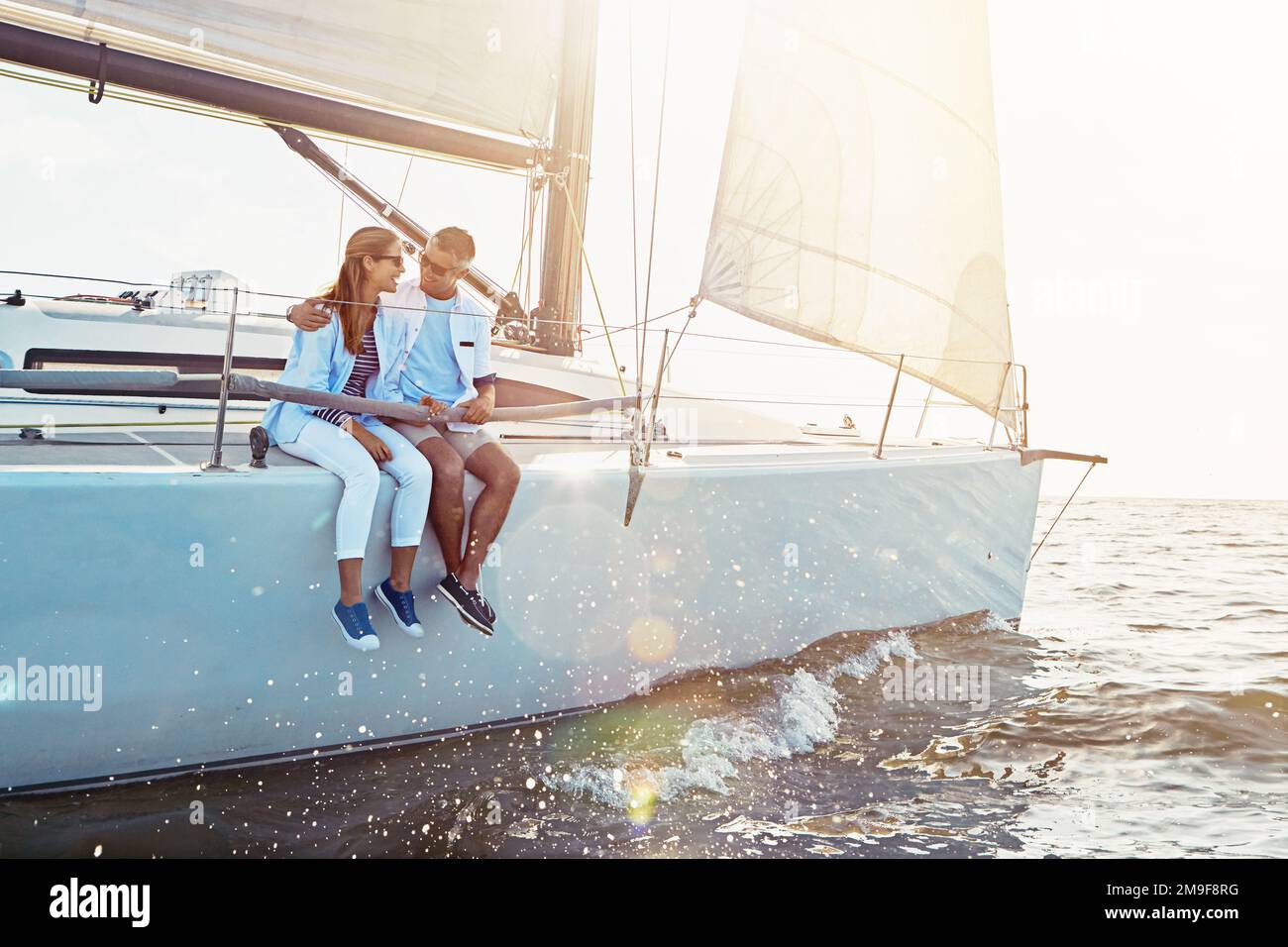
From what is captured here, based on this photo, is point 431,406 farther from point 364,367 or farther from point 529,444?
point 529,444

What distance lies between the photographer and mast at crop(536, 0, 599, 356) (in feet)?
16.5

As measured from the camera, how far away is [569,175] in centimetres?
514

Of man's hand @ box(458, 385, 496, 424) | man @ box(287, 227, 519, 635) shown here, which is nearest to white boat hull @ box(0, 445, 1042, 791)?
man @ box(287, 227, 519, 635)

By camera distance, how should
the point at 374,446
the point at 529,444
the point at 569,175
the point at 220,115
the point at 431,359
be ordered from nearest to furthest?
the point at 374,446, the point at 431,359, the point at 529,444, the point at 220,115, the point at 569,175

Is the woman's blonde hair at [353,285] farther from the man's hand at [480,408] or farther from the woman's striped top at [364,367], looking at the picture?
the man's hand at [480,408]

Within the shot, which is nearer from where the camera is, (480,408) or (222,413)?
(222,413)

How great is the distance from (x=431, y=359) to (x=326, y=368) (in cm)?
35

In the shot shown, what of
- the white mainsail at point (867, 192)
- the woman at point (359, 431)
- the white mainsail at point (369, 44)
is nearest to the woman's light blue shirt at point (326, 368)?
the woman at point (359, 431)

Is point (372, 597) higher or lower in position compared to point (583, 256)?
lower

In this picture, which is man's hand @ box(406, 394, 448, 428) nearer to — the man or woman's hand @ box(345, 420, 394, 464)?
the man

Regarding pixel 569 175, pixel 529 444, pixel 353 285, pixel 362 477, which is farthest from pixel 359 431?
pixel 569 175

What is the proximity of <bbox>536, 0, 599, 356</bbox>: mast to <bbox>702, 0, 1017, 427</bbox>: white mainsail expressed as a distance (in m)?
0.78

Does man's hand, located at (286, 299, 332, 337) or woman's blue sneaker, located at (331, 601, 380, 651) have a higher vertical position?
man's hand, located at (286, 299, 332, 337)

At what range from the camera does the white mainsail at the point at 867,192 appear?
4961 millimetres
